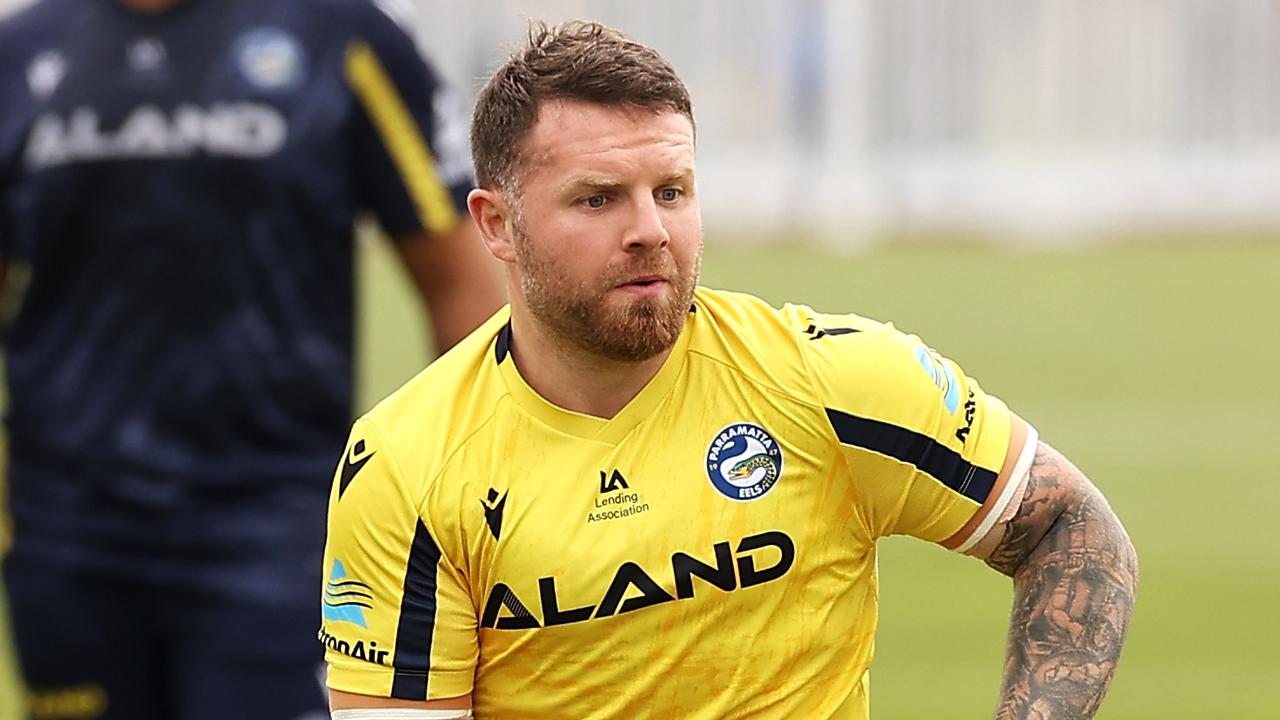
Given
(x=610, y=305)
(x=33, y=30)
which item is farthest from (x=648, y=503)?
(x=33, y=30)

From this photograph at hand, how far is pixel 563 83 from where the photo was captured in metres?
3.99

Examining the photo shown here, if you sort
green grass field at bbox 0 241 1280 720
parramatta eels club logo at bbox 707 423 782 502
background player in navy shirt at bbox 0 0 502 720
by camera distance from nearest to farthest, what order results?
parramatta eels club logo at bbox 707 423 782 502, background player in navy shirt at bbox 0 0 502 720, green grass field at bbox 0 241 1280 720

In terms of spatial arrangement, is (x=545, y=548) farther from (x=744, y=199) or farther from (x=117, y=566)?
(x=744, y=199)

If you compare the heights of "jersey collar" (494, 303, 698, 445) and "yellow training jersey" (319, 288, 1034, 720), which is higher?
"jersey collar" (494, 303, 698, 445)

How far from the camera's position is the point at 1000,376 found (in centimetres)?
1719

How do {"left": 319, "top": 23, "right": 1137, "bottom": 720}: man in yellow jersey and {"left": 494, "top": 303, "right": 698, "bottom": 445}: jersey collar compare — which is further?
{"left": 494, "top": 303, "right": 698, "bottom": 445}: jersey collar

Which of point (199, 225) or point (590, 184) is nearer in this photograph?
point (590, 184)

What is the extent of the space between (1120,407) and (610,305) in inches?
515

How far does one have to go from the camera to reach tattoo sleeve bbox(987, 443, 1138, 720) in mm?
4105

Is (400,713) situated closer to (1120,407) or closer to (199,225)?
(199,225)

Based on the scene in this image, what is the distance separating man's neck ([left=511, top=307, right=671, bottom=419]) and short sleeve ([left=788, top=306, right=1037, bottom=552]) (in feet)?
0.98

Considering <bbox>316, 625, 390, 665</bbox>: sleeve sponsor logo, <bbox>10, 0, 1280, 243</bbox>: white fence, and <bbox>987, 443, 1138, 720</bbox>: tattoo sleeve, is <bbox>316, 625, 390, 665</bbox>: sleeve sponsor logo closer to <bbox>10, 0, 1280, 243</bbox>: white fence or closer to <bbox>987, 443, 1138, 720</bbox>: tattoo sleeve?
<bbox>987, 443, 1138, 720</bbox>: tattoo sleeve

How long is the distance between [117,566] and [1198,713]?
5.43m

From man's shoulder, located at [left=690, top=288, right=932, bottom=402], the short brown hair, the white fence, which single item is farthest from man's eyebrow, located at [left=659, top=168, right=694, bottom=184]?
the white fence
